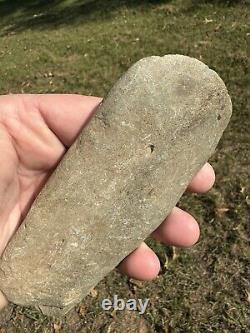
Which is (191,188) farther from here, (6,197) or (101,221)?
(6,197)

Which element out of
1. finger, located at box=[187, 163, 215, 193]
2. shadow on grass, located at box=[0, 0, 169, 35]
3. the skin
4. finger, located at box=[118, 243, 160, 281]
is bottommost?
shadow on grass, located at box=[0, 0, 169, 35]

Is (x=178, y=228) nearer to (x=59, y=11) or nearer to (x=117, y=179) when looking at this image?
(x=117, y=179)

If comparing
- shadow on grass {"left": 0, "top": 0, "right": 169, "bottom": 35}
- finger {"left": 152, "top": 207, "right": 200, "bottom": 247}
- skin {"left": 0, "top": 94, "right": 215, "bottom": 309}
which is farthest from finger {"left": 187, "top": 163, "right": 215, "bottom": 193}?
shadow on grass {"left": 0, "top": 0, "right": 169, "bottom": 35}

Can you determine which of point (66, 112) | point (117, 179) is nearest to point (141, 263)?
point (117, 179)

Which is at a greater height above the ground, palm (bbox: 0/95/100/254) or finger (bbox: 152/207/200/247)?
palm (bbox: 0/95/100/254)

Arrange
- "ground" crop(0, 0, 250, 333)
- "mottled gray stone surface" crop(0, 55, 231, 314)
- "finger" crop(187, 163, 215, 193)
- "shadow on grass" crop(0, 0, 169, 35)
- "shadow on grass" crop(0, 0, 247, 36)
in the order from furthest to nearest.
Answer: "shadow on grass" crop(0, 0, 169, 35)
"shadow on grass" crop(0, 0, 247, 36)
"ground" crop(0, 0, 250, 333)
"finger" crop(187, 163, 215, 193)
"mottled gray stone surface" crop(0, 55, 231, 314)

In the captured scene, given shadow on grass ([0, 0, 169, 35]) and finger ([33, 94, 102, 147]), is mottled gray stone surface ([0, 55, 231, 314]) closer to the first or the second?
finger ([33, 94, 102, 147])

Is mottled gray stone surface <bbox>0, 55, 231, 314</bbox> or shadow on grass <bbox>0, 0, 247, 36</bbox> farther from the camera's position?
shadow on grass <bbox>0, 0, 247, 36</bbox>
